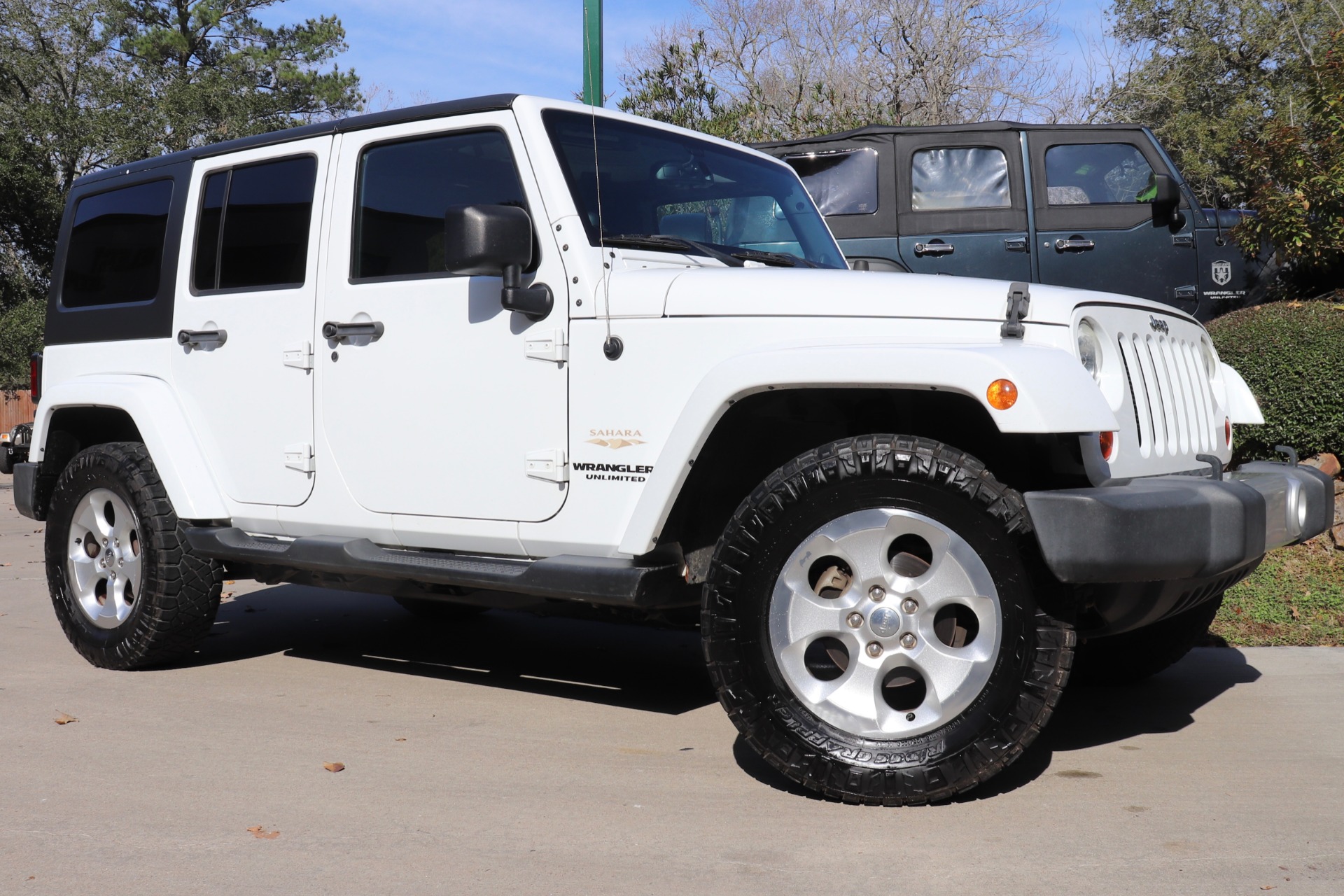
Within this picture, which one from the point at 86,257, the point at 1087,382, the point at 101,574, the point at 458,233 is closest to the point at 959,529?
the point at 1087,382

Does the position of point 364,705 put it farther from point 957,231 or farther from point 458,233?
point 957,231

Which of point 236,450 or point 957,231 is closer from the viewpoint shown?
point 236,450

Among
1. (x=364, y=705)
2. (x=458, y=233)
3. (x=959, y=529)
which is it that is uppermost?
(x=458, y=233)

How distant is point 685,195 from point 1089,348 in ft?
5.57

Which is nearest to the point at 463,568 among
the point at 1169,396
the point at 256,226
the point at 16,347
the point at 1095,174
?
the point at 256,226

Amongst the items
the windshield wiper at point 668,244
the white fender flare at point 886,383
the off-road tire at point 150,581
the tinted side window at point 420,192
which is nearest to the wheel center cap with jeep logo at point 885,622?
the white fender flare at point 886,383

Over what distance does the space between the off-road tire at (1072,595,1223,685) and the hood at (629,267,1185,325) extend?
55.0 inches

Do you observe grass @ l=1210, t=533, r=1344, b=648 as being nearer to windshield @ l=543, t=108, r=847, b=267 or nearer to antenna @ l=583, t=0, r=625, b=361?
windshield @ l=543, t=108, r=847, b=267

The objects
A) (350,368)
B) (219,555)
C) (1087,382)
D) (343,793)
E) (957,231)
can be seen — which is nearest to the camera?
(1087,382)

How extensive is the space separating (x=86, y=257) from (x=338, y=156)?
5.99 ft

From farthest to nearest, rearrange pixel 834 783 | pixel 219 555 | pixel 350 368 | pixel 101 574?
pixel 101 574 → pixel 219 555 → pixel 350 368 → pixel 834 783

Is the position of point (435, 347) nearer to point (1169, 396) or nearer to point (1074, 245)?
point (1169, 396)

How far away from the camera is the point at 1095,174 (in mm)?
8844

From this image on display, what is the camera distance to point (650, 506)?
3703mm
